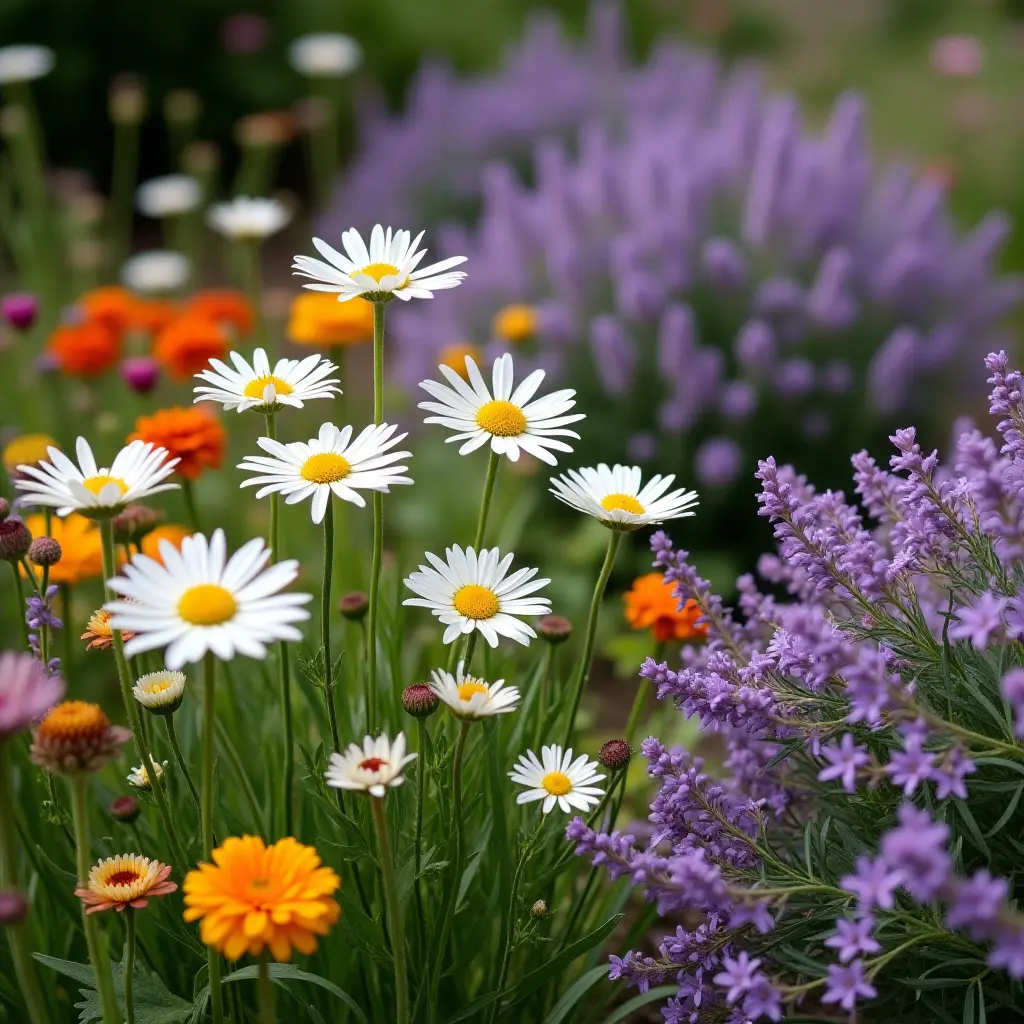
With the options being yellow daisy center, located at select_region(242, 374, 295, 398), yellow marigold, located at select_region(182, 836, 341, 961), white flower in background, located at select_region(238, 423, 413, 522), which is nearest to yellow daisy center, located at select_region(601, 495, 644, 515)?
white flower in background, located at select_region(238, 423, 413, 522)

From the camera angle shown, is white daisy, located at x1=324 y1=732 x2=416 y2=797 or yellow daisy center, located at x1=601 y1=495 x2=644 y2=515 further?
yellow daisy center, located at x1=601 y1=495 x2=644 y2=515

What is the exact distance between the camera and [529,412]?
54.9 inches

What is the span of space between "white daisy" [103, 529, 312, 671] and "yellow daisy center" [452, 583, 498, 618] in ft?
0.82

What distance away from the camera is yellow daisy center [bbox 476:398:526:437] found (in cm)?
136

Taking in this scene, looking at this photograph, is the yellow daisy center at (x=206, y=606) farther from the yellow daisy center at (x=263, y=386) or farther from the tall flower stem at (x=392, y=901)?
the yellow daisy center at (x=263, y=386)

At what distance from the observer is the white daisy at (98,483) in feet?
3.85

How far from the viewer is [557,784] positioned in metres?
1.30

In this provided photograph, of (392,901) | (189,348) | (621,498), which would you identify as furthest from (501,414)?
(189,348)

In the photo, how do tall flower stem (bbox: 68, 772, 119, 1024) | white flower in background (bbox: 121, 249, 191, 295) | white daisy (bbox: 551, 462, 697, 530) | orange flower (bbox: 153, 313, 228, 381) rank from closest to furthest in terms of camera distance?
1. tall flower stem (bbox: 68, 772, 119, 1024)
2. white daisy (bbox: 551, 462, 697, 530)
3. orange flower (bbox: 153, 313, 228, 381)
4. white flower in background (bbox: 121, 249, 191, 295)

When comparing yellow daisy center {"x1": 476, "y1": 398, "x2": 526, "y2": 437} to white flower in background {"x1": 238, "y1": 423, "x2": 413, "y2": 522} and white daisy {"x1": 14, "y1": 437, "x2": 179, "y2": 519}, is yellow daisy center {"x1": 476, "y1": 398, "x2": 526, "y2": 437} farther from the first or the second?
white daisy {"x1": 14, "y1": 437, "x2": 179, "y2": 519}

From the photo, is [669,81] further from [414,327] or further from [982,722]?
[982,722]

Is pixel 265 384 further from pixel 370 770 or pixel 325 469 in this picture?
pixel 370 770

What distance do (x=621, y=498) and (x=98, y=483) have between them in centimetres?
57

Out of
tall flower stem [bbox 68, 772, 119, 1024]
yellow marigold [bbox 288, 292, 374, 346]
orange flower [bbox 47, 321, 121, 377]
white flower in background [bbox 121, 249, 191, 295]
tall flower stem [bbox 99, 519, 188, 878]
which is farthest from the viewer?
white flower in background [bbox 121, 249, 191, 295]
